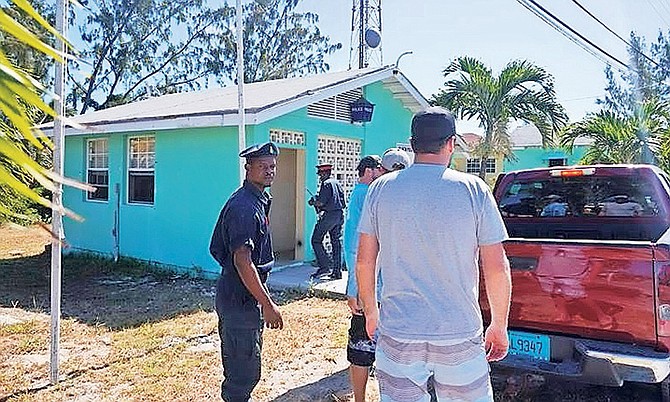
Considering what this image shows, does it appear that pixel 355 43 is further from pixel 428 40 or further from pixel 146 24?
pixel 146 24

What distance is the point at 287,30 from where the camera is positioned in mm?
32281

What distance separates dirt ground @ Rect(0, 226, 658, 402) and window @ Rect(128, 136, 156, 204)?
2174mm

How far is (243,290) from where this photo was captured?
343 cm

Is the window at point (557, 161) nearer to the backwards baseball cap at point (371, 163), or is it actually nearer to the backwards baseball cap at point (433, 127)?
the backwards baseball cap at point (371, 163)

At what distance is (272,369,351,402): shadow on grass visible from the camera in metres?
4.60

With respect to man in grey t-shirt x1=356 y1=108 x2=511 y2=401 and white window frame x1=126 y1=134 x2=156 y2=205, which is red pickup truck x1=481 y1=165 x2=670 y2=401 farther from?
white window frame x1=126 y1=134 x2=156 y2=205

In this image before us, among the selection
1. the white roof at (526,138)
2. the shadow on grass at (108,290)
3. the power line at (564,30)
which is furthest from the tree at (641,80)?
the shadow on grass at (108,290)

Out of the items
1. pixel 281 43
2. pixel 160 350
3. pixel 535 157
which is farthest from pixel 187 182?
pixel 281 43

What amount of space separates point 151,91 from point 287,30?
8405 mm

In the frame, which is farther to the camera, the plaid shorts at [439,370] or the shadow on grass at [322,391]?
the shadow on grass at [322,391]

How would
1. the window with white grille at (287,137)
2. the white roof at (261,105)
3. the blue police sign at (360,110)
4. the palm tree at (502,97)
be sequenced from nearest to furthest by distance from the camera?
1. the white roof at (261,105)
2. the window with white grille at (287,137)
3. the blue police sign at (360,110)
4. the palm tree at (502,97)

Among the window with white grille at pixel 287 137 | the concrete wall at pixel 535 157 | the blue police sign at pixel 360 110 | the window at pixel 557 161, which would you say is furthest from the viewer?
the window at pixel 557 161

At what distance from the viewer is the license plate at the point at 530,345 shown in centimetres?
378

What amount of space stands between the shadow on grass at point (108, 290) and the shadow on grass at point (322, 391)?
2.92 m
